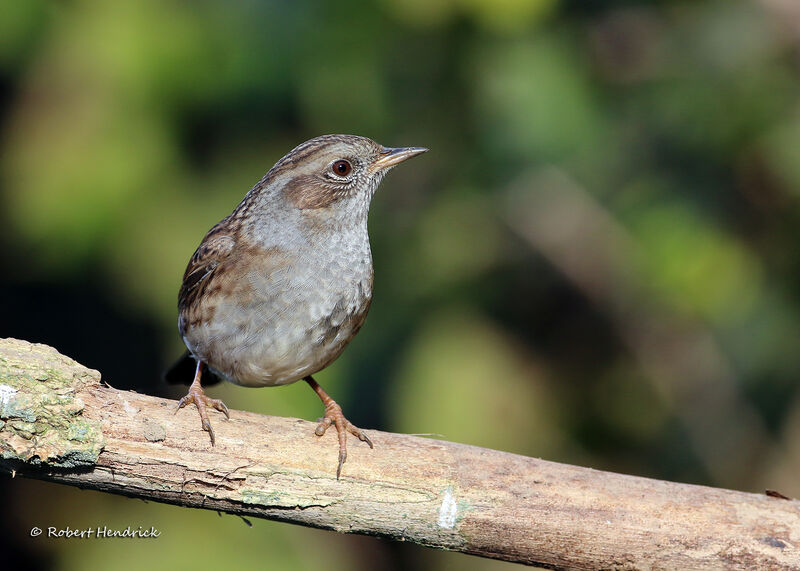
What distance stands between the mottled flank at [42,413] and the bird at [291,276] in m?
0.56

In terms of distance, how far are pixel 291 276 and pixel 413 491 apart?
46.5 inches

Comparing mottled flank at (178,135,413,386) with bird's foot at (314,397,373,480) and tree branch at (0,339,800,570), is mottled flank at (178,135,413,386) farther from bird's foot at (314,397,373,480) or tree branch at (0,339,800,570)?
tree branch at (0,339,800,570)

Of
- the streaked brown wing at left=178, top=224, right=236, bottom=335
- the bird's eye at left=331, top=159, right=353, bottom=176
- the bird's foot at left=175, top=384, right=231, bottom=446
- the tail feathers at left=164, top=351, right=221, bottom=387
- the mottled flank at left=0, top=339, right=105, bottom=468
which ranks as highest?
the bird's eye at left=331, top=159, right=353, bottom=176

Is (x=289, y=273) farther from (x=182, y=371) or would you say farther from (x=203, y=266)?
(x=182, y=371)

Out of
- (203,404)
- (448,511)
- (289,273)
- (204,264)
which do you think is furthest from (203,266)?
(448,511)

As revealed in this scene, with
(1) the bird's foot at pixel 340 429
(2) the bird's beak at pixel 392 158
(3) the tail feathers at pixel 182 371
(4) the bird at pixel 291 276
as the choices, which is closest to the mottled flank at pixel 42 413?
(4) the bird at pixel 291 276

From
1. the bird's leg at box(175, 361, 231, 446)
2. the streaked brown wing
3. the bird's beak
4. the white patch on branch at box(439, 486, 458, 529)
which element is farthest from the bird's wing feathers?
the white patch on branch at box(439, 486, 458, 529)

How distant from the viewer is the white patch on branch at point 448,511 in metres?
3.72

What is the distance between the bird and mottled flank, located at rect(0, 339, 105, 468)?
Answer: 56 cm

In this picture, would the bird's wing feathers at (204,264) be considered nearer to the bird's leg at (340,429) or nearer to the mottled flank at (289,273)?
the mottled flank at (289,273)

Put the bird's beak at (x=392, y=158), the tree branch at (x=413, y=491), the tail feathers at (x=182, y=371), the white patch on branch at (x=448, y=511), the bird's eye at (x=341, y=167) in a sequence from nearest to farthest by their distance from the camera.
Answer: the tree branch at (x=413, y=491) → the white patch on branch at (x=448, y=511) → the bird's eye at (x=341, y=167) → the bird's beak at (x=392, y=158) → the tail feathers at (x=182, y=371)

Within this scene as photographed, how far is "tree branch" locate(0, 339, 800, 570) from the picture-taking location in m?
3.50

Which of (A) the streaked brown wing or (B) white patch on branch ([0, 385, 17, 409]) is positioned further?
(A) the streaked brown wing

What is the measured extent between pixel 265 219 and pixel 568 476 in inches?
74.1
